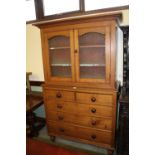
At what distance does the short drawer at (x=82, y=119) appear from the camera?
6.00 feet

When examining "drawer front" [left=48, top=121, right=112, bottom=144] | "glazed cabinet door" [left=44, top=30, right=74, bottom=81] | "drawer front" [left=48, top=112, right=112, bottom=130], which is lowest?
"drawer front" [left=48, top=121, right=112, bottom=144]

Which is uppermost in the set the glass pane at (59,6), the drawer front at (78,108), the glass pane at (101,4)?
the glass pane at (59,6)

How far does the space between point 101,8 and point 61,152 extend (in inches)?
74.5

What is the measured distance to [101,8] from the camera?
2070 mm

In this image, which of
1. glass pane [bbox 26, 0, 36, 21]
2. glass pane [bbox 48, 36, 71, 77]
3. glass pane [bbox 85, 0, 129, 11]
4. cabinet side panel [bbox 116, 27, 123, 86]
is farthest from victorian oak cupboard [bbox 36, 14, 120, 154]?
glass pane [bbox 26, 0, 36, 21]

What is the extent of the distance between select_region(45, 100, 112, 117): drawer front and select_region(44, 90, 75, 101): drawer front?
62 millimetres

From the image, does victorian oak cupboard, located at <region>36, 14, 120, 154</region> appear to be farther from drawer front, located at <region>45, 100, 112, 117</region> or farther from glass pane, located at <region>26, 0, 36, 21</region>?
glass pane, located at <region>26, 0, 36, 21</region>

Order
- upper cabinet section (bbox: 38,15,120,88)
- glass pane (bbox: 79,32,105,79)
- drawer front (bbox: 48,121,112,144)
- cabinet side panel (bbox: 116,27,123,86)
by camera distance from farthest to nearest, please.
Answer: cabinet side panel (bbox: 116,27,123,86)
drawer front (bbox: 48,121,112,144)
glass pane (bbox: 79,32,105,79)
upper cabinet section (bbox: 38,15,120,88)

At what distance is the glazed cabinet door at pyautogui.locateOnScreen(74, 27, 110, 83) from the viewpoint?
169 centimetres

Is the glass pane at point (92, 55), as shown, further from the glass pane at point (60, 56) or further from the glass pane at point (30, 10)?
the glass pane at point (30, 10)

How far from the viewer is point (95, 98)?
1790 millimetres

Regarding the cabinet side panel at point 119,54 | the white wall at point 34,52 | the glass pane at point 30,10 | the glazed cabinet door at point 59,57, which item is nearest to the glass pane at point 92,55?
the glazed cabinet door at point 59,57

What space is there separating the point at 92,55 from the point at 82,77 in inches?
12.3

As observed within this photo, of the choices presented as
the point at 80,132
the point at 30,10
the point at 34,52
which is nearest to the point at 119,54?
the point at 80,132
